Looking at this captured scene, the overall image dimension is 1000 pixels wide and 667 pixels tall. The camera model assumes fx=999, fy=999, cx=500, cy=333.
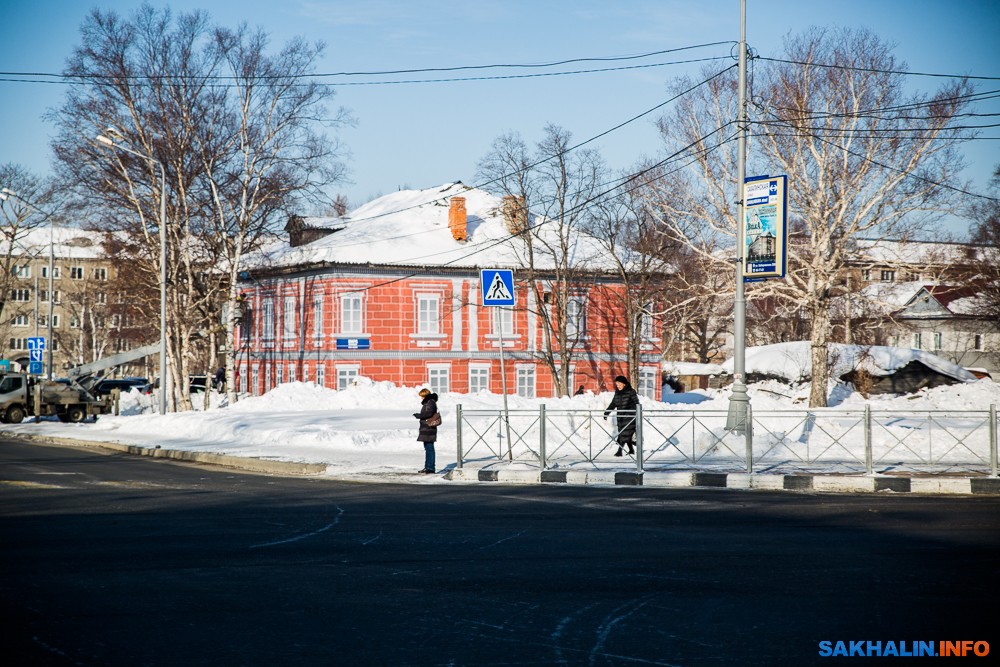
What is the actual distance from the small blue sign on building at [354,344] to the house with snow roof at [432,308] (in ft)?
0.15

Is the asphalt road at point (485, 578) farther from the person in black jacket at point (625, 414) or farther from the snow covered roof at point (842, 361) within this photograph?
the snow covered roof at point (842, 361)

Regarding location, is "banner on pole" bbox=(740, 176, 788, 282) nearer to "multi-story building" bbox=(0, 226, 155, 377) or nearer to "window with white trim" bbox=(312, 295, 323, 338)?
"window with white trim" bbox=(312, 295, 323, 338)

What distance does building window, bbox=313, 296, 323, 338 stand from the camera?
47.0 meters

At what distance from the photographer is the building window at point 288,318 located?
48.9 m

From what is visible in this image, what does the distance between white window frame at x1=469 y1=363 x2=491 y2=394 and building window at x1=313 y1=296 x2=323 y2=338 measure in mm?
7338

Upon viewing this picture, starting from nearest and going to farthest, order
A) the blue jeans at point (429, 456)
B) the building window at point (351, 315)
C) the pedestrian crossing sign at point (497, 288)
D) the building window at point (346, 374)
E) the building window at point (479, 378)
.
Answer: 1. the blue jeans at point (429, 456)
2. the pedestrian crossing sign at point (497, 288)
3. the building window at point (346, 374)
4. the building window at point (351, 315)
5. the building window at point (479, 378)

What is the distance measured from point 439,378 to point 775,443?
2908 centimetres

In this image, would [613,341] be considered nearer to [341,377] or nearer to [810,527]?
[341,377]

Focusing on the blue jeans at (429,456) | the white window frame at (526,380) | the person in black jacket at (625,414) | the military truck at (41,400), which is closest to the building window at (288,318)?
the military truck at (41,400)

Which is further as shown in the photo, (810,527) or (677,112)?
(677,112)

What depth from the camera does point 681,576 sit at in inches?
346

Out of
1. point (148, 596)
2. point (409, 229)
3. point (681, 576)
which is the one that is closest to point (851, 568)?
point (681, 576)

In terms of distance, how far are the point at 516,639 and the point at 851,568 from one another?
3959mm

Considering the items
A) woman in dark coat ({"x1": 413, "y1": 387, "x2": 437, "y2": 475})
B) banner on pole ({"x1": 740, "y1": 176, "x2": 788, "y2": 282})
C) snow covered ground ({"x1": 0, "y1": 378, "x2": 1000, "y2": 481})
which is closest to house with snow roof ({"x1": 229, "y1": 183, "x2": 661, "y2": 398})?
snow covered ground ({"x1": 0, "y1": 378, "x2": 1000, "y2": 481})
